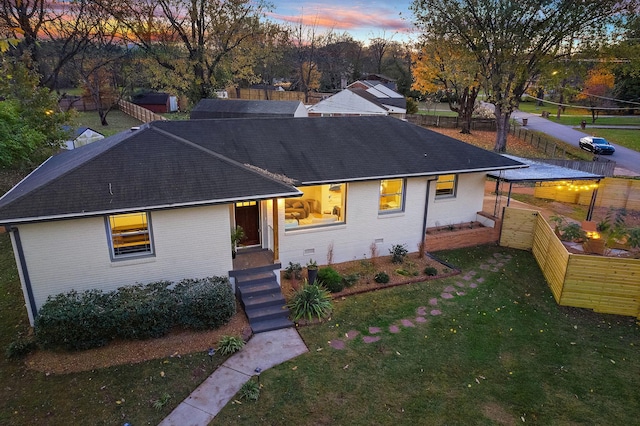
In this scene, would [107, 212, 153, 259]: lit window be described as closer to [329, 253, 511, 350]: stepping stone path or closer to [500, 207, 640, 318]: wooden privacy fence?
[329, 253, 511, 350]: stepping stone path

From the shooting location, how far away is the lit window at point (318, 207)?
1341cm

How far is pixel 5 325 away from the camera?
10242mm

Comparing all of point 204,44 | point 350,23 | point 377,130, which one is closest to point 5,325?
point 377,130

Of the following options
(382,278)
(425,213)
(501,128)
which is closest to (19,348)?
(382,278)

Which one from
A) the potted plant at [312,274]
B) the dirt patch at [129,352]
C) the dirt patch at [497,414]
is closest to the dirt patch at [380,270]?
the potted plant at [312,274]

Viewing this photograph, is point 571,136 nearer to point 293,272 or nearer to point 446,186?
point 446,186

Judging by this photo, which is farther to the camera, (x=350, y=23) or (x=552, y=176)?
(x=350, y=23)

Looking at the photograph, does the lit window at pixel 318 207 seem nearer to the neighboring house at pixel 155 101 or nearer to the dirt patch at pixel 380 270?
the dirt patch at pixel 380 270

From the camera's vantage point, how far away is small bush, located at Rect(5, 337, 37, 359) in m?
8.86

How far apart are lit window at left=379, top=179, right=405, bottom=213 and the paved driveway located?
76.1 feet

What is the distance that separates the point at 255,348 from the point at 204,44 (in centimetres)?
3211

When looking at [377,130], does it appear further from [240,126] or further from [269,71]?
[269,71]

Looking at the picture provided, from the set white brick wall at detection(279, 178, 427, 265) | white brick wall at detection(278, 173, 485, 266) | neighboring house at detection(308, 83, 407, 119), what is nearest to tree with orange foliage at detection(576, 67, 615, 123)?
neighboring house at detection(308, 83, 407, 119)

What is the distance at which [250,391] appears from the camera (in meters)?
7.93
